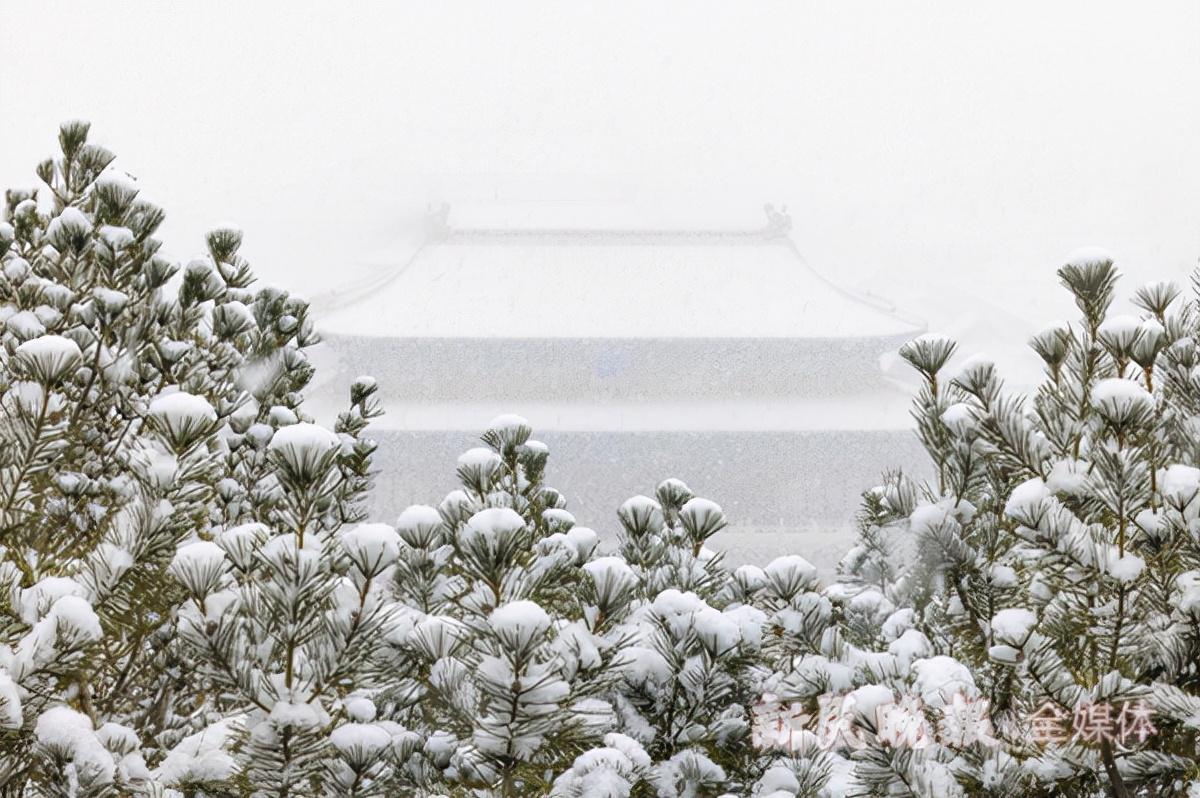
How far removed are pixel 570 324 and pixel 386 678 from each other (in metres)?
8.56

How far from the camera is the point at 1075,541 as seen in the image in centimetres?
116

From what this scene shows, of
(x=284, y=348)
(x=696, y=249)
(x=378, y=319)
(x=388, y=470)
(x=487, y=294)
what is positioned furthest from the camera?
(x=696, y=249)

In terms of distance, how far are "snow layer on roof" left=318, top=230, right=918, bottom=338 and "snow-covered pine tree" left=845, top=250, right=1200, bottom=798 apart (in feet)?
25.8

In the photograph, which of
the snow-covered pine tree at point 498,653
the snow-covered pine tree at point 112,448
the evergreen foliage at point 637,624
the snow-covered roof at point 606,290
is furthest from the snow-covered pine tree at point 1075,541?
the snow-covered roof at point 606,290

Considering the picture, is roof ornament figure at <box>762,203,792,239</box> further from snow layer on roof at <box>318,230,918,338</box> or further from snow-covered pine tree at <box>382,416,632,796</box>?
snow-covered pine tree at <box>382,416,632,796</box>

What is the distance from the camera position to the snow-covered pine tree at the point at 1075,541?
1.16m

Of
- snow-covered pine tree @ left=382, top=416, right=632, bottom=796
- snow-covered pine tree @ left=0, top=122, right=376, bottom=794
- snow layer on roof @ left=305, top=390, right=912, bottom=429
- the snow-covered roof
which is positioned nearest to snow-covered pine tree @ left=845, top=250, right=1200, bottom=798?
snow-covered pine tree @ left=382, top=416, right=632, bottom=796

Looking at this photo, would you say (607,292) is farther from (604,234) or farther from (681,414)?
(681,414)

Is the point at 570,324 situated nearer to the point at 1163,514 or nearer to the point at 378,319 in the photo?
the point at 378,319

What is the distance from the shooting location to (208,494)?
1.24 m

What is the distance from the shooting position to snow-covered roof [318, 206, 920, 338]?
938 cm

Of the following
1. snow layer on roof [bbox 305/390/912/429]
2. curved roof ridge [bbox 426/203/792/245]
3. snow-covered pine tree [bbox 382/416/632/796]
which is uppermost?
curved roof ridge [bbox 426/203/792/245]

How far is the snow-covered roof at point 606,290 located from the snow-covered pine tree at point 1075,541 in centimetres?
785

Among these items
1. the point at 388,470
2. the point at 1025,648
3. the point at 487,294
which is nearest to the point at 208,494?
the point at 1025,648
